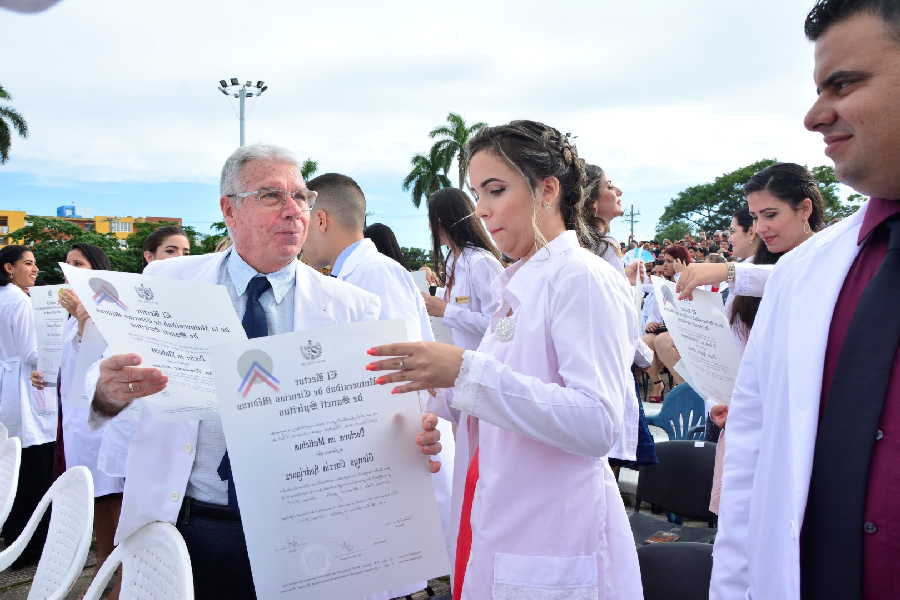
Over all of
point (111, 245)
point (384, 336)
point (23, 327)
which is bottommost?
point (384, 336)

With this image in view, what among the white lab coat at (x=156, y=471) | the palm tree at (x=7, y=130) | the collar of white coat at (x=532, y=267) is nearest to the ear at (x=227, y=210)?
the white lab coat at (x=156, y=471)

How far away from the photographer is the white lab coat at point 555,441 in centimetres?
160

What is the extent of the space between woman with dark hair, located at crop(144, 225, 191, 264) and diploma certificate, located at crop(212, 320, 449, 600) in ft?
11.8

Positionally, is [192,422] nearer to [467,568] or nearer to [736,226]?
[467,568]

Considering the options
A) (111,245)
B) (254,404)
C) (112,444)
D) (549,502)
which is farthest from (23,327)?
(111,245)

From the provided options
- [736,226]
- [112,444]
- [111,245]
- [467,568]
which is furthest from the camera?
[111,245]

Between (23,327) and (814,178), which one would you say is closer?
(814,178)

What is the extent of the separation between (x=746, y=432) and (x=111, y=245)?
1371 inches

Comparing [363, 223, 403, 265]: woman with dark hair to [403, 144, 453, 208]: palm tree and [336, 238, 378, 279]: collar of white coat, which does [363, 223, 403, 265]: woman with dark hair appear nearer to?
[336, 238, 378, 279]: collar of white coat

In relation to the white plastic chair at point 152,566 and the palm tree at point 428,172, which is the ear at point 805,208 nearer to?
the white plastic chair at point 152,566

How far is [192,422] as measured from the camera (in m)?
1.94

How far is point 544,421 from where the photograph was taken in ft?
5.20

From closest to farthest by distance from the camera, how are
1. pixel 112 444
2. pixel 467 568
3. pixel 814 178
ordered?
pixel 467 568 → pixel 814 178 → pixel 112 444

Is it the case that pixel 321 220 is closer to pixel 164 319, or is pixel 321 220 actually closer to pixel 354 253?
pixel 354 253
